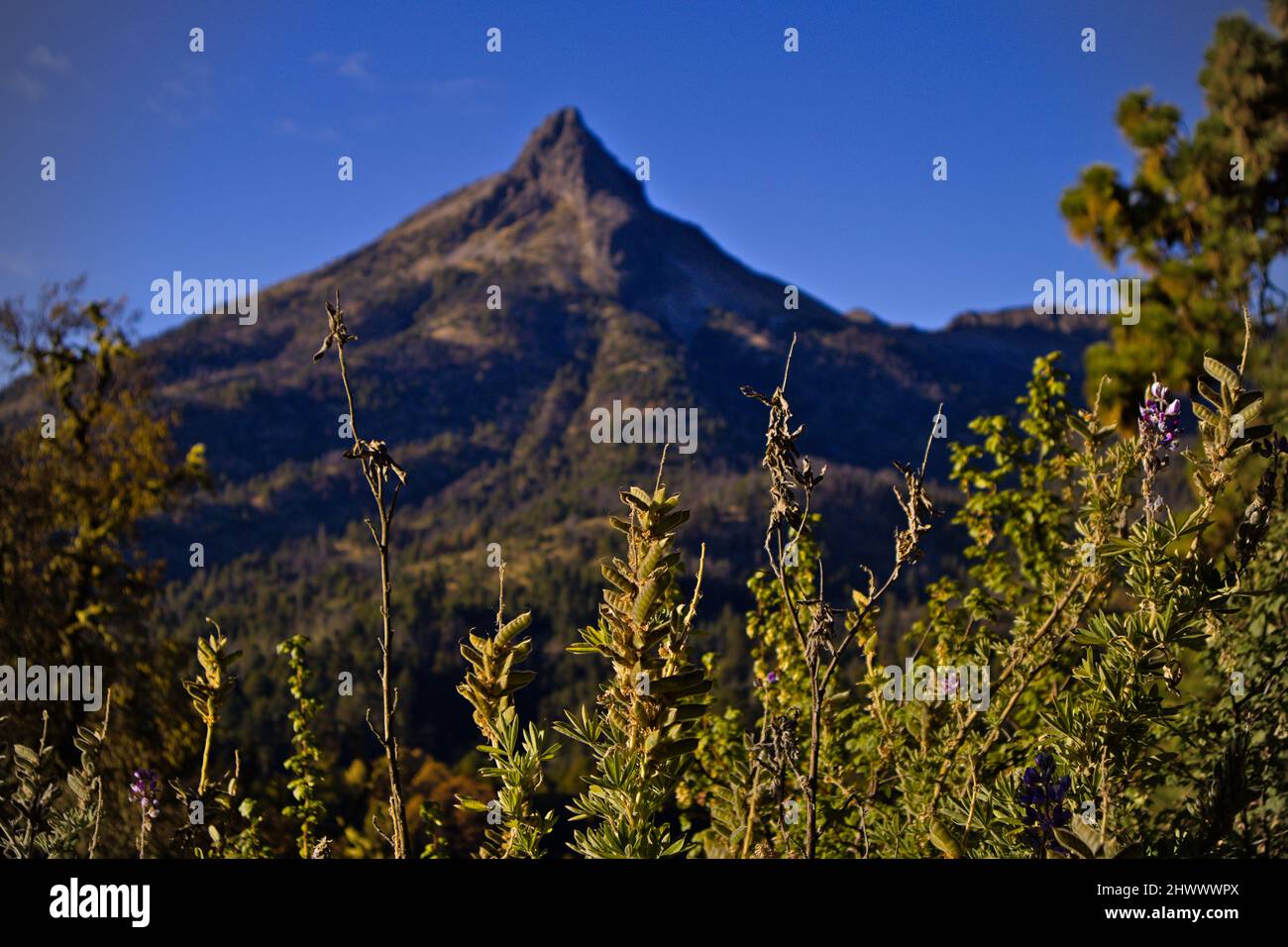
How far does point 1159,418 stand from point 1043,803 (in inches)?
49.8

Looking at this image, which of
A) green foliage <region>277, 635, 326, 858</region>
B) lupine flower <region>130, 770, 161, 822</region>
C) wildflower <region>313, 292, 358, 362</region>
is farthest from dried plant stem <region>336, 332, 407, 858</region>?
green foliage <region>277, 635, 326, 858</region>

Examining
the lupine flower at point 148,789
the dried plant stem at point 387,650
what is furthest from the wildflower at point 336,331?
the lupine flower at point 148,789

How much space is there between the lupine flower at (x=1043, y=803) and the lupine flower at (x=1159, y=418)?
3.59ft

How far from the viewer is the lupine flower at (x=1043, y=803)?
2047 millimetres

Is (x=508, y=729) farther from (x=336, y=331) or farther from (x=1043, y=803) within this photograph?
(x=1043, y=803)

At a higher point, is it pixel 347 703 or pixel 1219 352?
pixel 1219 352

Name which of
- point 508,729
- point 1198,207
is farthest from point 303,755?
point 1198,207

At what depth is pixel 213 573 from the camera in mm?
157750

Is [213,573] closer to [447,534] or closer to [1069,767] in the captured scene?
[447,534]

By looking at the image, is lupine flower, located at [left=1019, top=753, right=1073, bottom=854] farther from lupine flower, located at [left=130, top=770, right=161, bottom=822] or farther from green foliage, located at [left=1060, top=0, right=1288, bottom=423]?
green foliage, located at [left=1060, top=0, right=1288, bottom=423]

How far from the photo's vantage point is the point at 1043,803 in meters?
2.10
